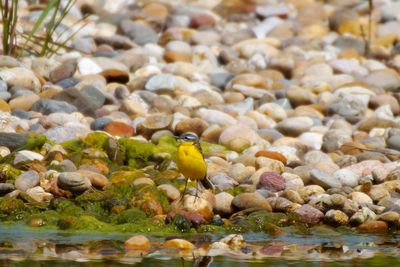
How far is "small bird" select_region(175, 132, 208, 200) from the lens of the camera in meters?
9.68

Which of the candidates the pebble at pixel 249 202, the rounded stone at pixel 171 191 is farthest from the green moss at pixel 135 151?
the pebble at pixel 249 202

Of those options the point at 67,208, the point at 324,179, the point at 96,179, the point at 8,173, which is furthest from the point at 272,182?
the point at 8,173

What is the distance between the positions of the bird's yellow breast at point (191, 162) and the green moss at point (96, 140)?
4.27ft

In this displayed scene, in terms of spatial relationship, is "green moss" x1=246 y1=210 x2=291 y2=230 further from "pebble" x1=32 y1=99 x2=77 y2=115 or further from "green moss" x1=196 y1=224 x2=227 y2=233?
"pebble" x1=32 y1=99 x2=77 y2=115

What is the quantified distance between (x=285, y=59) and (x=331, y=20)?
3222mm

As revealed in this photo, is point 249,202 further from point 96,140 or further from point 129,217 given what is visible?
point 96,140

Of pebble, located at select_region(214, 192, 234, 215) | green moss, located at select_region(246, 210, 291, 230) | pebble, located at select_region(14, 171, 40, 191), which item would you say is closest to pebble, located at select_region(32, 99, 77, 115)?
pebble, located at select_region(14, 171, 40, 191)

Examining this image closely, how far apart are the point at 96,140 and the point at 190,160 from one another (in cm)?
160

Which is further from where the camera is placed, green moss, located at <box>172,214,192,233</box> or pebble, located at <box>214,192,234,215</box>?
pebble, located at <box>214,192,234,215</box>

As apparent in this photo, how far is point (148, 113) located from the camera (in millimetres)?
12773

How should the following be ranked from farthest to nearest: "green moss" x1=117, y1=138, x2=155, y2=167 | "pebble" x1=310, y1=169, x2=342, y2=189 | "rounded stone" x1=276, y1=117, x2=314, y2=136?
"rounded stone" x1=276, y1=117, x2=314, y2=136
"green moss" x1=117, y1=138, x2=155, y2=167
"pebble" x1=310, y1=169, x2=342, y2=189

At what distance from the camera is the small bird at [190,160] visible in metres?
9.68

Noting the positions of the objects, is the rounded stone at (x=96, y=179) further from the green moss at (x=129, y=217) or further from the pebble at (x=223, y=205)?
the pebble at (x=223, y=205)

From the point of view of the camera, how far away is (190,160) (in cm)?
966
